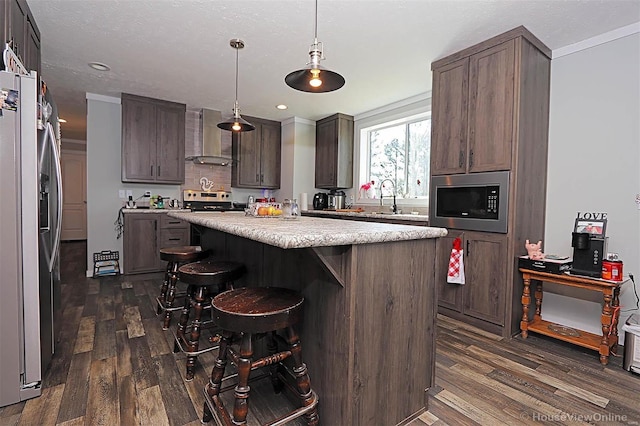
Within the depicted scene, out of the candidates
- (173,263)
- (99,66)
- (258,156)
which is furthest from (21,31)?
(258,156)

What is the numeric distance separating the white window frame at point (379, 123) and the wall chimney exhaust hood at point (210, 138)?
2.14 m

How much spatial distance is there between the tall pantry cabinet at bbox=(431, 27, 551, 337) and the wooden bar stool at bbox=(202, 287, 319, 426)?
4.99ft

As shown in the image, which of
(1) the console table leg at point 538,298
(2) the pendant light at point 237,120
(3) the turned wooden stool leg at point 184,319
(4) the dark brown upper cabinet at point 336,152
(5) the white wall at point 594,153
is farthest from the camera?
(4) the dark brown upper cabinet at point 336,152

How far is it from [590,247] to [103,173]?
5574mm

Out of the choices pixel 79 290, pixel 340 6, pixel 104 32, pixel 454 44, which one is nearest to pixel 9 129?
pixel 104 32

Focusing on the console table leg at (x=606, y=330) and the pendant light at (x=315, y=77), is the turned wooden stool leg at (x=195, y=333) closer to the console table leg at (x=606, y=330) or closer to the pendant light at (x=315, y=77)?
the pendant light at (x=315, y=77)

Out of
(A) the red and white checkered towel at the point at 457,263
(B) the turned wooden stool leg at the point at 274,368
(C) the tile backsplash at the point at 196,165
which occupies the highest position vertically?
(C) the tile backsplash at the point at 196,165

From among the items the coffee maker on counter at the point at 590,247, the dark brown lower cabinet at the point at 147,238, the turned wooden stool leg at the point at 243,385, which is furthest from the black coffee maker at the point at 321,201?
the turned wooden stool leg at the point at 243,385

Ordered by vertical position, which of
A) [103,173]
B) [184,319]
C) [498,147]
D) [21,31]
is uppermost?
[21,31]

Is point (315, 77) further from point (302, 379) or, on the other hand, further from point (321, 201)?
point (321, 201)

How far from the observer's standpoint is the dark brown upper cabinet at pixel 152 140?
4.45m

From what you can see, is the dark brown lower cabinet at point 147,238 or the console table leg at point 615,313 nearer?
the console table leg at point 615,313

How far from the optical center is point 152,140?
4.62 metres

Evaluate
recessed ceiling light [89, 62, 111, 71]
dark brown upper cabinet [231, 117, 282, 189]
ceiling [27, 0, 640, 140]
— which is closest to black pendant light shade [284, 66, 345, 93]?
ceiling [27, 0, 640, 140]
